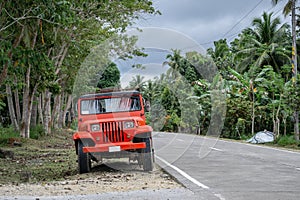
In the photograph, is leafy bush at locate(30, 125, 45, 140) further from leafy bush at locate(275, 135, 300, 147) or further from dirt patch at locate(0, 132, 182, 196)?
leafy bush at locate(275, 135, 300, 147)

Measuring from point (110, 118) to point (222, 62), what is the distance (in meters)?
33.6

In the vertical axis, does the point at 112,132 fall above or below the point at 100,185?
above

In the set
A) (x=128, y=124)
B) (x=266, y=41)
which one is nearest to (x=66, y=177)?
(x=128, y=124)

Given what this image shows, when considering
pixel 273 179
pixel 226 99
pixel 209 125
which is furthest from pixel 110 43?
pixel 273 179

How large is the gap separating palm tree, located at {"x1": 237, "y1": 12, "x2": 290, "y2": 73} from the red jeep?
2996 centimetres

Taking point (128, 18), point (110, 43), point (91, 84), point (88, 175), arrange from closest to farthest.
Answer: point (88, 175) < point (128, 18) < point (110, 43) < point (91, 84)

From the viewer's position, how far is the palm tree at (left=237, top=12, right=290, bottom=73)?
40603 millimetres

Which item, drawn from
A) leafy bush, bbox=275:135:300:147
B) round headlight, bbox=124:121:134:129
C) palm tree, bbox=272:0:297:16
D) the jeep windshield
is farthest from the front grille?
palm tree, bbox=272:0:297:16

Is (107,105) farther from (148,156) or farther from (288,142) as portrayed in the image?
(288,142)

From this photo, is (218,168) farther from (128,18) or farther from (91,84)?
(91,84)

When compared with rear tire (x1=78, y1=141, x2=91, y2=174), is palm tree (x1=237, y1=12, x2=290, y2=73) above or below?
above

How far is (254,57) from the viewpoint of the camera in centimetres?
4278

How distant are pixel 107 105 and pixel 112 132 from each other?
108 centimetres

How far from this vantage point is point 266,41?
43.7 m
